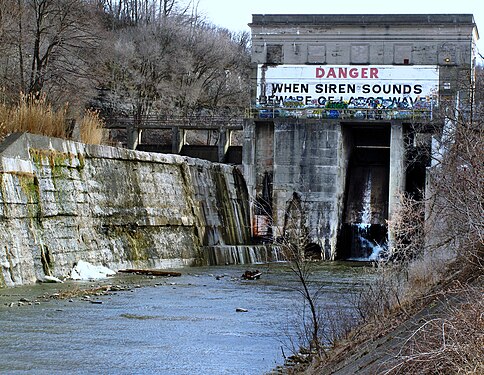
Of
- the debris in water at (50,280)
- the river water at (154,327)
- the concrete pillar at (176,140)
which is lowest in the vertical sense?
the river water at (154,327)

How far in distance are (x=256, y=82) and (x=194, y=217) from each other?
35.9ft

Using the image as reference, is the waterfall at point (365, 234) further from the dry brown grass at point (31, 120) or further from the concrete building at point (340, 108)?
the dry brown grass at point (31, 120)

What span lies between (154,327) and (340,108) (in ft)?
88.1

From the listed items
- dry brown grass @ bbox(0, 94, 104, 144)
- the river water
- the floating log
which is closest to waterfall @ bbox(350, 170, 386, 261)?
the floating log

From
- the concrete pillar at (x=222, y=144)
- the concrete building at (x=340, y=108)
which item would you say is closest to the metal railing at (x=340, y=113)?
the concrete building at (x=340, y=108)

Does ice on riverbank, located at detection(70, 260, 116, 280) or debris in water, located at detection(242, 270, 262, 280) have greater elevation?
ice on riverbank, located at detection(70, 260, 116, 280)

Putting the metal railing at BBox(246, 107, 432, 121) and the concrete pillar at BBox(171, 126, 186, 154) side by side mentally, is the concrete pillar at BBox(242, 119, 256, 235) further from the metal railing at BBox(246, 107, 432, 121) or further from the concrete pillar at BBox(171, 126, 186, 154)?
the concrete pillar at BBox(171, 126, 186, 154)

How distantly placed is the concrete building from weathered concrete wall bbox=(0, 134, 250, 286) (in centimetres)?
336

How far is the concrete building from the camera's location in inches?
1588

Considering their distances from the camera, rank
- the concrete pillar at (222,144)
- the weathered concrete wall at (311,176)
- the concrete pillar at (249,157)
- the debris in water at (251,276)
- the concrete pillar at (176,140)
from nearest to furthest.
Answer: the debris in water at (251,276) → the weathered concrete wall at (311,176) → the concrete pillar at (249,157) → the concrete pillar at (222,144) → the concrete pillar at (176,140)

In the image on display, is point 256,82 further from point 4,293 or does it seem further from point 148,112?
point 4,293

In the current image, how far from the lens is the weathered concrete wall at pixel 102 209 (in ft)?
78.5

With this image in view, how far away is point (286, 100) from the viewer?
42844 mm

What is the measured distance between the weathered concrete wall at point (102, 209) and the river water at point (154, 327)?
59.5 inches
